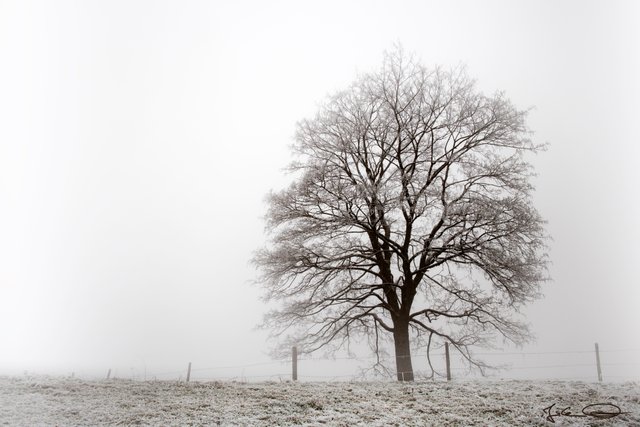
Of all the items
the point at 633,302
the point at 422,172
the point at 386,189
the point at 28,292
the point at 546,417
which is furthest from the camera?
Answer: the point at 28,292

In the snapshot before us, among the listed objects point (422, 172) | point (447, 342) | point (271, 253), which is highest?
point (422, 172)

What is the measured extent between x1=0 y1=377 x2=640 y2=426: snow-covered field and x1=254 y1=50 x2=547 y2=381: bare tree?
2.89 metres

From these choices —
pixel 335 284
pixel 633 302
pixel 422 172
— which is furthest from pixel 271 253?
pixel 633 302

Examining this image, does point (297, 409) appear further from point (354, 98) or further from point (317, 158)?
point (354, 98)

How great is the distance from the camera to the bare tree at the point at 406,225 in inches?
590

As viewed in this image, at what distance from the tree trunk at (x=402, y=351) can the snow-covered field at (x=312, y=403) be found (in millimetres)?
1739

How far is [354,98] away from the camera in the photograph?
56.0 feet

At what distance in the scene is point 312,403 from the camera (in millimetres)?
10195

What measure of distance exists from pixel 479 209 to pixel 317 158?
19.9 feet
